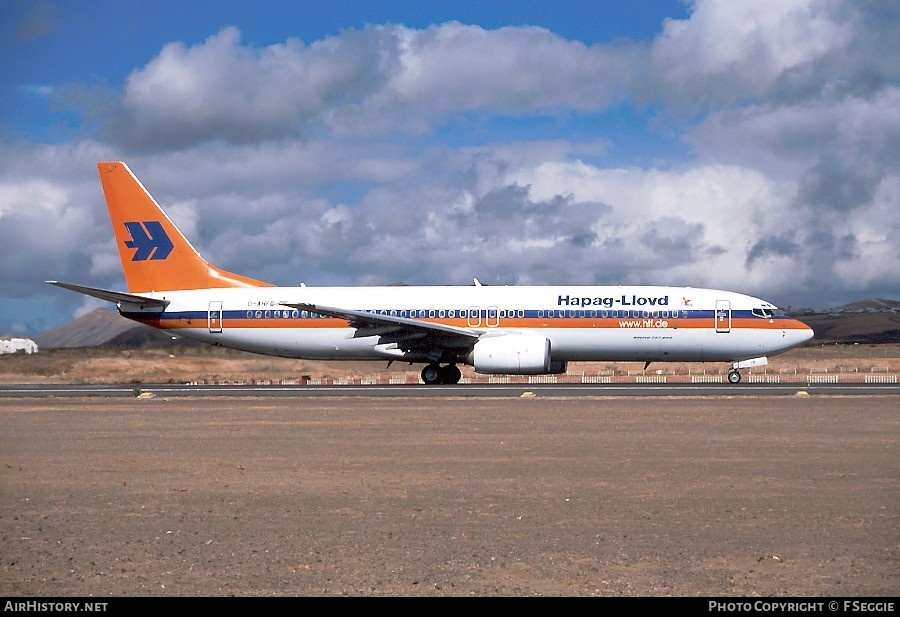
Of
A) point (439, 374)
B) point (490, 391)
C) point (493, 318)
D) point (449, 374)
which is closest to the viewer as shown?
point (490, 391)

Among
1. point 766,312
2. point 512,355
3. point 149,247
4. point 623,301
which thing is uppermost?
point 149,247

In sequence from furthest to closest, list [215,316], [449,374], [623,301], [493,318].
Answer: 1. [215,316]
2. [449,374]
3. [493,318]
4. [623,301]

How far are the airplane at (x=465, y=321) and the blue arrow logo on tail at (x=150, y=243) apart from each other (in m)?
0.06

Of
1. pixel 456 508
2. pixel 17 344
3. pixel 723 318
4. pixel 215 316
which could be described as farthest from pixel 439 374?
pixel 17 344

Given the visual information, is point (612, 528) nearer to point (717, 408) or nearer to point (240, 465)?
point (240, 465)

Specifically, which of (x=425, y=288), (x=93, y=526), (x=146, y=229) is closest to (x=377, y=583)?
(x=93, y=526)

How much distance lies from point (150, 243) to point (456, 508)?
33543mm

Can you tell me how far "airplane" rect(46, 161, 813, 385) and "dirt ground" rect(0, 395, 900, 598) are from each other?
50.9ft

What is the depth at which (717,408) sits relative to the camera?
2522 cm

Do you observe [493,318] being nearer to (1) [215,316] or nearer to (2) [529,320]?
(2) [529,320]

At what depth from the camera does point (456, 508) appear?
38.7 feet

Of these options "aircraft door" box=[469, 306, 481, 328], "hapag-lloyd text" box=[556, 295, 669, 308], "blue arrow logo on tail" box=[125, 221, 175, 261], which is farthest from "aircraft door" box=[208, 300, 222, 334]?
"hapag-lloyd text" box=[556, 295, 669, 308]

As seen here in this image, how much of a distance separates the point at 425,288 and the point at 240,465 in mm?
25229

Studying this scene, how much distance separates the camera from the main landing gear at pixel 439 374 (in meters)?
39.3
